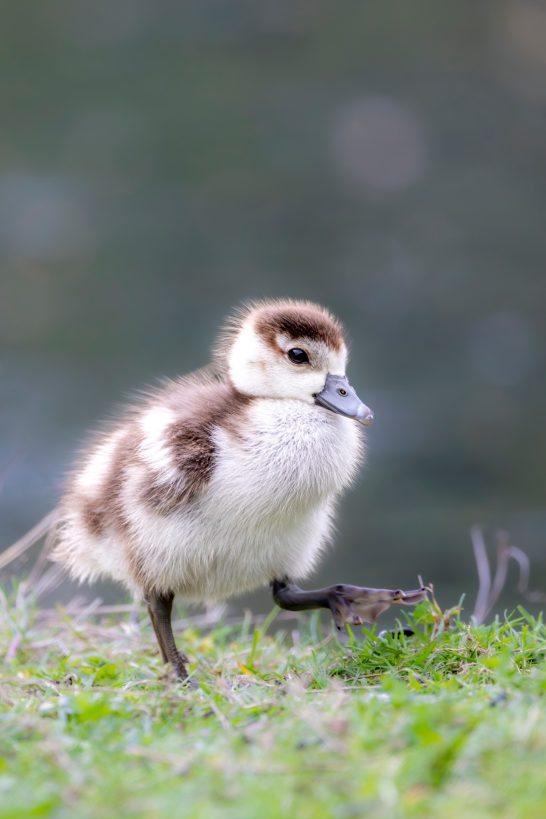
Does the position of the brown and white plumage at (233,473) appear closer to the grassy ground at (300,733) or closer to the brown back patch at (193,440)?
the brown back patch at (193,440)

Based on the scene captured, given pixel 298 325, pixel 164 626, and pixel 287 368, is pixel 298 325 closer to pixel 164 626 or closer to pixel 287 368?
pixel 287 368

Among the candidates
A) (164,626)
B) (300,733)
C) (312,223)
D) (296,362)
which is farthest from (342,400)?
(312,223)

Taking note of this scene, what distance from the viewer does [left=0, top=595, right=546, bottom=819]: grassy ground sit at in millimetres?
2572

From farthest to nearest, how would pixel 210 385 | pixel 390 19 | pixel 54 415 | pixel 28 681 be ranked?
pixel 390 19, pixel 54 415, pixel 210 385, pixel 28 681

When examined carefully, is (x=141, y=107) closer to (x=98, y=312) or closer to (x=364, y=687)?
(x=98, y=312)

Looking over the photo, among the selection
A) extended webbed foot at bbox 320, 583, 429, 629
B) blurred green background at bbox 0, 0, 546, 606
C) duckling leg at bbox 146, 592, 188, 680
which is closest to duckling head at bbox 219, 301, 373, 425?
extended webbed foot at bbox 320, 583, 429, 629

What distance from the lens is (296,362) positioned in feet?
14.4

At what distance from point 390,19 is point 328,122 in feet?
5.42

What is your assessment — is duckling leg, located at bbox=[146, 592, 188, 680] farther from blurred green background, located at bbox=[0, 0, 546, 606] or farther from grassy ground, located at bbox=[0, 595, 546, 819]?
blurred green background, located at bbox=[0, 0, 546, 606]

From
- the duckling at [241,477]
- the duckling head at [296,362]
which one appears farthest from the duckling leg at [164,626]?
the duckling head at [296,362]

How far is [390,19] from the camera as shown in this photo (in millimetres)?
12836

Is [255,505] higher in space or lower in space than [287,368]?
lower

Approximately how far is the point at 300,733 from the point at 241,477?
4.10 ft

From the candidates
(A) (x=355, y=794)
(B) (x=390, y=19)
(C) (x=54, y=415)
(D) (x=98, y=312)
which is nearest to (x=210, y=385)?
(A) (x=355, y=794)
